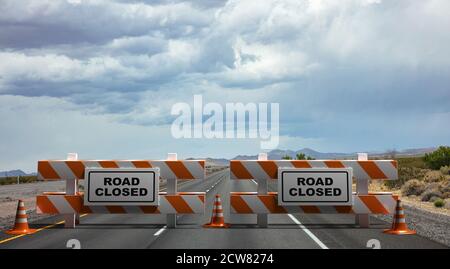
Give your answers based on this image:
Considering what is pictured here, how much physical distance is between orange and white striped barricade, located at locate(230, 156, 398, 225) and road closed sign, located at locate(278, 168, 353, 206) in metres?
0.07

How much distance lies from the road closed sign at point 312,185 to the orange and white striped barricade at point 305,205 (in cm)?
7

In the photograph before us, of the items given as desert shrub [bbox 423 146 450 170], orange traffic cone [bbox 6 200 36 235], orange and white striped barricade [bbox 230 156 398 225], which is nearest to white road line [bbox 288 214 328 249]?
orange and white striped barricade [bbox 230 156 398 225]

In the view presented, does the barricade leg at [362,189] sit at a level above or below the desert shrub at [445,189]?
above

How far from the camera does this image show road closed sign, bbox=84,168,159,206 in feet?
45.9

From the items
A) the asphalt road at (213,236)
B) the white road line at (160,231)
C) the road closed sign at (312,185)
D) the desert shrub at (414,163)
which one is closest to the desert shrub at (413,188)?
the asphalt road at (213,236)

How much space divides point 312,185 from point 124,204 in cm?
453

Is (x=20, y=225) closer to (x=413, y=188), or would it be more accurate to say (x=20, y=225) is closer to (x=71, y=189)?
(x=71, y=189)

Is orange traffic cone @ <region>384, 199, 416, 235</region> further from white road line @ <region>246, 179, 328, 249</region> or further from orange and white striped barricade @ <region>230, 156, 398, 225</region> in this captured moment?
white road line @ <region>246, 179, 328, 249</region>

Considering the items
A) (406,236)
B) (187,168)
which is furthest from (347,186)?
(187,168)

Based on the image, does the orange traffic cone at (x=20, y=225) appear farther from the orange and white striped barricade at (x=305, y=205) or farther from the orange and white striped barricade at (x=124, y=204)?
the orange and white striped barricade at (x=305, y=205)

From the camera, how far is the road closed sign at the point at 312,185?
13.8m
